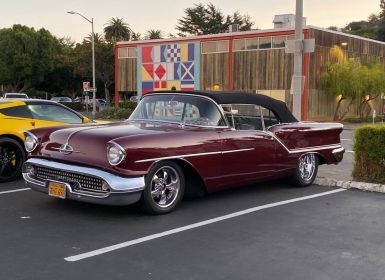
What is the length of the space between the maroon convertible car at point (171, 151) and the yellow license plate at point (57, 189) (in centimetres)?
1

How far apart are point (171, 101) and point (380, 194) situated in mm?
3427

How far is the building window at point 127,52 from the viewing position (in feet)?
132

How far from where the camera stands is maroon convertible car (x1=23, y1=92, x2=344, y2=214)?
5.84 meters

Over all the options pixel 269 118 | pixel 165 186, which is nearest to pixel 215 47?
pixel 269 118

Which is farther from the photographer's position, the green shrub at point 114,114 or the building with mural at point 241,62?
the green shrub at point 114,114

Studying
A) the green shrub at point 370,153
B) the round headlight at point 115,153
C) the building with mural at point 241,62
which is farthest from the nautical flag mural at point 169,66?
the round headlight at point 115,153

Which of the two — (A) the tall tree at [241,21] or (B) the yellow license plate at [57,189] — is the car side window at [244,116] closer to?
(B) the yellow license plate at [57,189]

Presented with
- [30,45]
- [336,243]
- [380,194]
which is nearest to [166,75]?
[30,45]

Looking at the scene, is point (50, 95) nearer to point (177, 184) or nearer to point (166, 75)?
point (166, 75)

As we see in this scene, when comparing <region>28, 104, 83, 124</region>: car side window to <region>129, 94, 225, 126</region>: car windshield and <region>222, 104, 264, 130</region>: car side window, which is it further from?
<region>222, 104, 264, 130</region>: car side window

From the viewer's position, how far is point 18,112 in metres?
8.92

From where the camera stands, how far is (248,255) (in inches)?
189

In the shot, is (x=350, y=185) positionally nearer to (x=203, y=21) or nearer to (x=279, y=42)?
(x=279, y=42)

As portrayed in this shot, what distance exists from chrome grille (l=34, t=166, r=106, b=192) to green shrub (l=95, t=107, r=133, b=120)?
2673 centimetres
